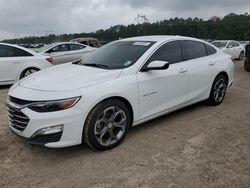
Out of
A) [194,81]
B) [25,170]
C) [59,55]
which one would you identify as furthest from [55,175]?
[59,55]

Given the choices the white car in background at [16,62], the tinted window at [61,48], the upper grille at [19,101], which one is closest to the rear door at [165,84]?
the upper grille at [19,101]

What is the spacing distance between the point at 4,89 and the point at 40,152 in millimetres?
4935

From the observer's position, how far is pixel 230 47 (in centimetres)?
1594

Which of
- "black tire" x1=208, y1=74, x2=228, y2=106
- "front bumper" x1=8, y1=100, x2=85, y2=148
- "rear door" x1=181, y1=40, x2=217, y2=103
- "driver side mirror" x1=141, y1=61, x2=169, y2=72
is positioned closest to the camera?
"front bumper" x1=8, y1=100, x2=85, y2=148

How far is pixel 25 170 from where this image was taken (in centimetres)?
316

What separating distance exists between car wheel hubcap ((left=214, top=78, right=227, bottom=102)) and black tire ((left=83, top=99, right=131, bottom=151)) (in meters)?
2.57

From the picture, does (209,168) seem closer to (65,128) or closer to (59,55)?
(65,128)

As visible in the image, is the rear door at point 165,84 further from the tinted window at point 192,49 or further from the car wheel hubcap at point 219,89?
the car wheel hubcap at point 219,89

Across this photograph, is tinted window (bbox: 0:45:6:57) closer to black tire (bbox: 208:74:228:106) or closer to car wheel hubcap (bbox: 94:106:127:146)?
car wheel hubcap (bbox: 94:106:127:146)

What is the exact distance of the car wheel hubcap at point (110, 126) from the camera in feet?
11.4

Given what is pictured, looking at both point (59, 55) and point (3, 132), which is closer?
point (3, 132)

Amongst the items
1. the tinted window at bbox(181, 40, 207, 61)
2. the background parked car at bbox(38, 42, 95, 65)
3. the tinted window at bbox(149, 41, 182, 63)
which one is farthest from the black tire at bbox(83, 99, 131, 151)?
the background parked car at bbox(38, 42, 95, 65)

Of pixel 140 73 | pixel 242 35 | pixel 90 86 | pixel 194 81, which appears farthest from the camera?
pixel 242 35

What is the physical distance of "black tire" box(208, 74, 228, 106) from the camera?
545 centimetres
